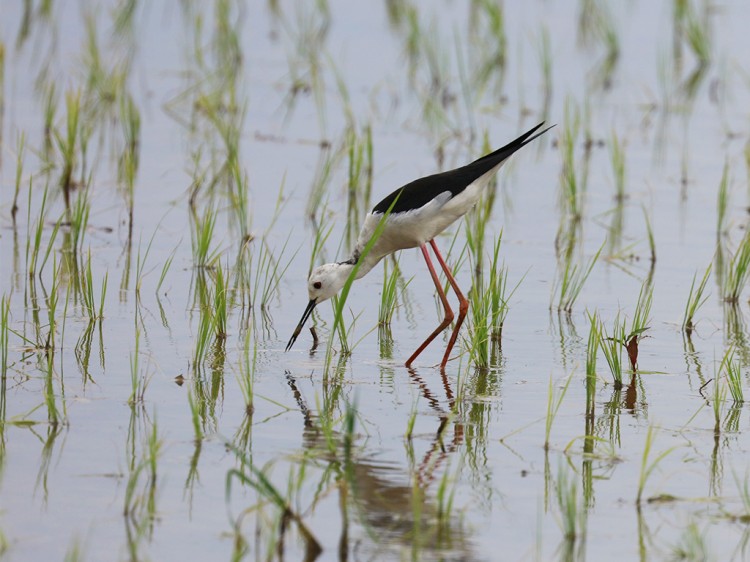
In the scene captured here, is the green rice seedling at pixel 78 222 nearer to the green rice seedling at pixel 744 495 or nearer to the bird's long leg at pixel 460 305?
the bird's long leg at pixel 460 305

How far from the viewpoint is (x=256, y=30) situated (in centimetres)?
1467

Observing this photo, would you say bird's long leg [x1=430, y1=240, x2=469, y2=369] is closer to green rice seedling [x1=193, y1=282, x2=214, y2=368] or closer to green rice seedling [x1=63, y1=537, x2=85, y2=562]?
green rice seedling [x1=193, y1=282, x2=214, y2=368]

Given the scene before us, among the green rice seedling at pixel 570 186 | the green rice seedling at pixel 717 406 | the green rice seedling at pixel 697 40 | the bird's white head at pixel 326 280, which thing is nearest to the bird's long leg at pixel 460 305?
the bird's white head at pixel 326 280

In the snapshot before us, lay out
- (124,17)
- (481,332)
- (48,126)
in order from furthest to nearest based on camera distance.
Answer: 1. (124,17)
2. (48,126)
3. (481,332)

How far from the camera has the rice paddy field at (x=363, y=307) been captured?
14.4 ft

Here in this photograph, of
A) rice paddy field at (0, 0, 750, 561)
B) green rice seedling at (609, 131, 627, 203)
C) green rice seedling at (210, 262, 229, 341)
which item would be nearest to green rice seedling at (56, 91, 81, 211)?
rice paddy field at (0, 0, 750, 561)

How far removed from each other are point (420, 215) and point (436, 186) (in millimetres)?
160

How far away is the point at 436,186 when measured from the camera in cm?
641

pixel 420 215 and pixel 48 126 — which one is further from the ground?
pixel 48 126

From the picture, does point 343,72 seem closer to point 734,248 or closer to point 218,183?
point 218,183

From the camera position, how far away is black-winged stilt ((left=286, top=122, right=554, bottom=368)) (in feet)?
21.0

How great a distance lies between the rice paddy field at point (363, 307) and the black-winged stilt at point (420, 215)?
0.13 m

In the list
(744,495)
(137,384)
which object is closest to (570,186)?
(137,384)

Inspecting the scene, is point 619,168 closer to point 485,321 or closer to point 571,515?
point 485,321
